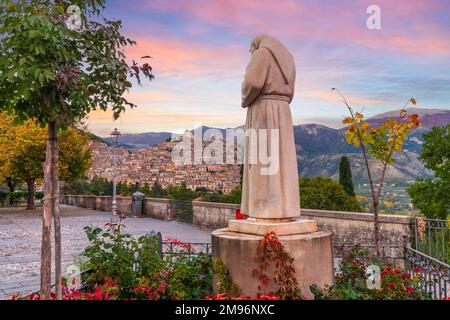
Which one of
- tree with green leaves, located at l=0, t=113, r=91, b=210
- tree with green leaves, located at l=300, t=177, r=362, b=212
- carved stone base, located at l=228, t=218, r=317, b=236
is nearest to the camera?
carved stone base, located at l=228, t=218, r=317, b=236

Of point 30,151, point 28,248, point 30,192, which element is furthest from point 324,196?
point 30,192

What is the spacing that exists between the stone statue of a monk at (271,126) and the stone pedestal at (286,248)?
0.59 ft

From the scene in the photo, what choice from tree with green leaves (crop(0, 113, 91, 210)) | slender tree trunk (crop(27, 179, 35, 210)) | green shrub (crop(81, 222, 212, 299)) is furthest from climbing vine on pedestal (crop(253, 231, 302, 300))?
slender tree trunk (crop(27, 179, 35, 210))

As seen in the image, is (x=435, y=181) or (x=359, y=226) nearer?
(x=359, y=226)

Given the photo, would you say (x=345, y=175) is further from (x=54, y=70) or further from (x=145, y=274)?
(x=54, y=70)

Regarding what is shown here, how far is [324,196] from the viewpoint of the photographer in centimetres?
A: 2173

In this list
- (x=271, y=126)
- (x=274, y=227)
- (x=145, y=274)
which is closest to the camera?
(x=274, y=227)

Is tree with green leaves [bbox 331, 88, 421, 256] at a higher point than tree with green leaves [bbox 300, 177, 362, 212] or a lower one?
higher

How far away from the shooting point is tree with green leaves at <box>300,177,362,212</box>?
21578 millimetres

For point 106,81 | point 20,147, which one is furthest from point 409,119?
point 20,147

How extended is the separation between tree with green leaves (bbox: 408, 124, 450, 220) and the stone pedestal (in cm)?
2461

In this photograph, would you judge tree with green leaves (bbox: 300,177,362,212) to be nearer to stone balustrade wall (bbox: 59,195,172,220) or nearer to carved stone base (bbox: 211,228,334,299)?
stone balustrade wall (bbox: 59,195,172,220)

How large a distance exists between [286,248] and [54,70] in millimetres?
3021
